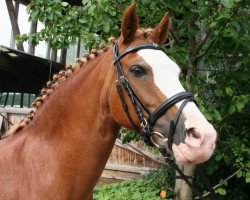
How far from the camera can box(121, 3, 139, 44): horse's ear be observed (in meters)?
2.45

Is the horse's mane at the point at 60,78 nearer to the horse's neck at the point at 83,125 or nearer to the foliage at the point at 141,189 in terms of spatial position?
the horse's neck at the point at 83,125

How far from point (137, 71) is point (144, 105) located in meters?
0.20

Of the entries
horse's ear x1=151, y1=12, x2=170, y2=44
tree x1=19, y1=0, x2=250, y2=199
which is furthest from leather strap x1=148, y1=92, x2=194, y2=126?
tree x1=19, y1=0, x2=250, y2=199

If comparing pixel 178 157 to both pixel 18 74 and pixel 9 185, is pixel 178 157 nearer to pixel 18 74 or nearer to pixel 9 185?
pixel 9 185

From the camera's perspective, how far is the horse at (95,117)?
90.3 inches

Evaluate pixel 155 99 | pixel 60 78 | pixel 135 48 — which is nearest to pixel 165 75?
pixel 155 99

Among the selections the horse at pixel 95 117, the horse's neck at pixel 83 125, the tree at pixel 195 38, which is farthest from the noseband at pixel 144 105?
the tree at pixel 195 38

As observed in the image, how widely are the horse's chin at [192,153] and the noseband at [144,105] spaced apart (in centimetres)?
7

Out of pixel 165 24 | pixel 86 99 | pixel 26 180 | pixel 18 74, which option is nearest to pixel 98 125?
pixel 86 99

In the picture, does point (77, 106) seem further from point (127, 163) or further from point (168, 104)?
point (127, 163)

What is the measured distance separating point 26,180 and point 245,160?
3.09 meters

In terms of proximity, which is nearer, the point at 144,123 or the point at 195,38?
the point at 144,123

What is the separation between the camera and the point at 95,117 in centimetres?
261

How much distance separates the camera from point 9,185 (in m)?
2.58
